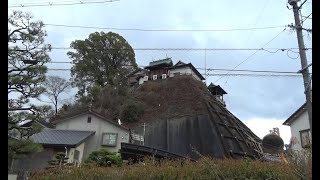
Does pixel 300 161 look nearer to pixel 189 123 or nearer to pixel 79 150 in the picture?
pixel 79 150

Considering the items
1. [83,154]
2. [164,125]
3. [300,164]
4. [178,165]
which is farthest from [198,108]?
[300,164]

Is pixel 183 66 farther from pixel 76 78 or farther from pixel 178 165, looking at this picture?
pixel 178 165

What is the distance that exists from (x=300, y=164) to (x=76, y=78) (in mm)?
35278

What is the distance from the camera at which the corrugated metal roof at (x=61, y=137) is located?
22.5m

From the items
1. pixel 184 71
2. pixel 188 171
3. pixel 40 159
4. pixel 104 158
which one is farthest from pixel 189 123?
pixel 188 171

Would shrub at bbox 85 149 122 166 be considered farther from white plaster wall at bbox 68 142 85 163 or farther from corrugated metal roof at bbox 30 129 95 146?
corrugated metal roof at bbox 30 129 95 146

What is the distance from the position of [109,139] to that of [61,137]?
→ 4.50 meters

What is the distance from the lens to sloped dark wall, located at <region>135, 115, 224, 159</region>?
2999 cm

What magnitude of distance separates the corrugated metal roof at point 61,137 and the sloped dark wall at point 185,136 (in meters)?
7.58

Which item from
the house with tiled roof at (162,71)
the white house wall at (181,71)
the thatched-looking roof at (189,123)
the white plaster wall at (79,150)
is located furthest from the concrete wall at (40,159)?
the white house wall at (181,71)

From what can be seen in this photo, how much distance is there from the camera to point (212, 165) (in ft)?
33.4

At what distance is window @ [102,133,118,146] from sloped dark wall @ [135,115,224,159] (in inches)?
183

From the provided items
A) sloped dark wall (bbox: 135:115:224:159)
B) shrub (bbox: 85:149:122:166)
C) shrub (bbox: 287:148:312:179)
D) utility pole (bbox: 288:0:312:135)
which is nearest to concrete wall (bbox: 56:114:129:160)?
sloped dark wall (bbox: 135:115:224:159)

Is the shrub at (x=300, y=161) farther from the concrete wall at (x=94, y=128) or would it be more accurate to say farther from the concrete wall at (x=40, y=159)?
the concrete wall at (x=94, y=128)
